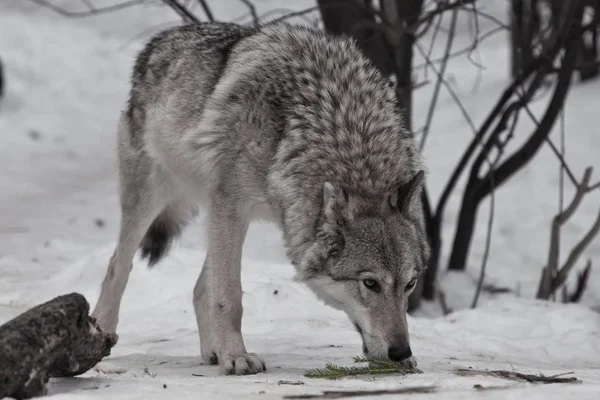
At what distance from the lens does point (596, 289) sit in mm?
7980

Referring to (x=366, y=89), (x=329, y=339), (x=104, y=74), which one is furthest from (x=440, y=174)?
(x=104, y=74)

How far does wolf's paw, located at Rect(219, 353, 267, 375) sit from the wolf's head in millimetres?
415

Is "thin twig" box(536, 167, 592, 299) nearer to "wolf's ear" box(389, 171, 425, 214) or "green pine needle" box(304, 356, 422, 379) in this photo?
"wolf's ear" box(389, 171, 425, 214)

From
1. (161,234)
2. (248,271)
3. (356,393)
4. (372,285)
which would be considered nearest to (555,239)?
(248,271)

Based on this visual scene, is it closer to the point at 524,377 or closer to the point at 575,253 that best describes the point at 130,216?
the point at 524,377

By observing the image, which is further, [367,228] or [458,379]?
[367,228]

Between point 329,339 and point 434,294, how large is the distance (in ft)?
→ 8.11

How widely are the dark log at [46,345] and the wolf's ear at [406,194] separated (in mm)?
1296

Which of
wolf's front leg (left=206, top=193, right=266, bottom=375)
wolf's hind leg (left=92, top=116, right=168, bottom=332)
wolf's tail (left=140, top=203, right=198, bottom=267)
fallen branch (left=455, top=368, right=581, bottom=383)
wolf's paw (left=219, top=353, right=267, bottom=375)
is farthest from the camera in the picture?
wolf's tail (left=140, top=203, right=198, bottom=267)

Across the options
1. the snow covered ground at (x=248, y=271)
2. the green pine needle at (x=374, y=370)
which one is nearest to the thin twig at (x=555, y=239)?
the snow covered ground at (x=248, y=271)

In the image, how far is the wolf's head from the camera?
141 inches

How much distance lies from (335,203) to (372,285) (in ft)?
1.22

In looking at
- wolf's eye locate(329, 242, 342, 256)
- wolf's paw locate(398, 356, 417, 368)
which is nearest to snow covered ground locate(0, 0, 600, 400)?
wolf's paw locate(398, 356, 417, 368)

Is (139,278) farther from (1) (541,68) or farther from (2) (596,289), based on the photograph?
(2) (596,289)
